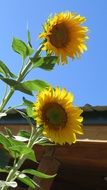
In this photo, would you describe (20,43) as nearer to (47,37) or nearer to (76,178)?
(47,37)

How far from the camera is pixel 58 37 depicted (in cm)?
237

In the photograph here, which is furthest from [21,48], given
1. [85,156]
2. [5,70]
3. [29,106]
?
[85,156]

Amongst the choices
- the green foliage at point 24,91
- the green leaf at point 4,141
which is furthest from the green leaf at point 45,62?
the green leaf at point 4,141

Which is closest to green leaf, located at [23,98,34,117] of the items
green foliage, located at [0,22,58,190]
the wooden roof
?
green foliage, located at [0,22,58,190]

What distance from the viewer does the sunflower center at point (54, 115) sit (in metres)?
2.23

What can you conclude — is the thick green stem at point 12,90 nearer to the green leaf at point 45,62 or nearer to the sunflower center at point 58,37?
the green leaf at point 45,62

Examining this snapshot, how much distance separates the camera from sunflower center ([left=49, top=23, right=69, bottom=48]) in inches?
92.0

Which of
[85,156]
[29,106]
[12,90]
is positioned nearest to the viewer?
[12,90]

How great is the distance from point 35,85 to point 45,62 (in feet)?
0.35

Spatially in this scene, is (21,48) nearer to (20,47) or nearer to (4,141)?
(20,47)

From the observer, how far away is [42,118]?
7.32 ft

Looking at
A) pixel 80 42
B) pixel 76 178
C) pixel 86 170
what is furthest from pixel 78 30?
pixel 76 178

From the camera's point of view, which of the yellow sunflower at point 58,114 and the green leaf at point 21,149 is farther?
the yellow sunflower at point 58,114

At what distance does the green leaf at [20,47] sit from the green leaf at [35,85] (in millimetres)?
137
